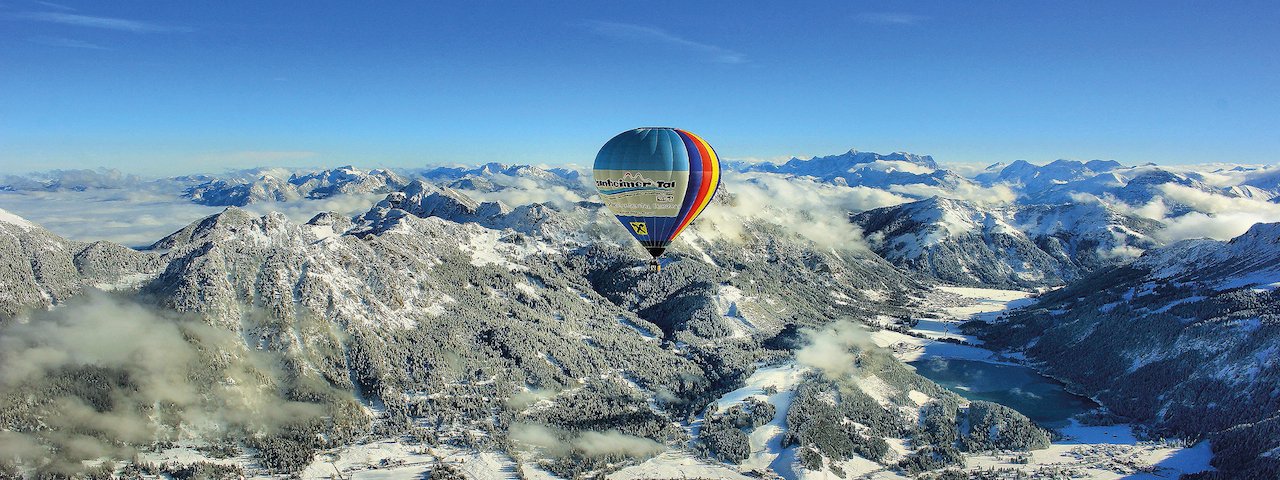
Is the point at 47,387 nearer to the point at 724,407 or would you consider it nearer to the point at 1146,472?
the point at 724,407

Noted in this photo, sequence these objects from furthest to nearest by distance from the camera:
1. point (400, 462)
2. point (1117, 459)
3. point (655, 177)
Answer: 1. point (1117, 459)
2. point (400, 462)
3. point (655, 177)

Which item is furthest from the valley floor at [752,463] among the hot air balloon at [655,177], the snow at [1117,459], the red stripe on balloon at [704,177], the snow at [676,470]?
the red stripe on balloon at [704,177]

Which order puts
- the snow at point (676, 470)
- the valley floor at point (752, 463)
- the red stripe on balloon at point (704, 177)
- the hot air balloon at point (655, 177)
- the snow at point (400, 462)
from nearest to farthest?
1. the hot air balloon at point (655, 177)
2. the red stripe on balloon at point (704, 177)
3. the snow at point (400, 462)
4. the valley floor at point (752, 463)
5. the snow at point (676, 470)

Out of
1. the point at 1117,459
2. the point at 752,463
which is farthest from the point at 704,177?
the point at 1117,459

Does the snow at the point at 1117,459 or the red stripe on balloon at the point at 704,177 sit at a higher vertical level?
the red stripe on balloon at the point at 704,177

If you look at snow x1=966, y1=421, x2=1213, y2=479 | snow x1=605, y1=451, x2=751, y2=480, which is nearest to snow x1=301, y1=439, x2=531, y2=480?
snow x1=605, y1=451, x2=751, y2=480

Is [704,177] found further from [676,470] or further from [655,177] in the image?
[676,470]

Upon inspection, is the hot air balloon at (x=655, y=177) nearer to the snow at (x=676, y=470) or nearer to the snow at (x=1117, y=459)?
the snow at (x=676, y=470)

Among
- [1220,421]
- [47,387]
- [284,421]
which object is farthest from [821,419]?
[47,387]
